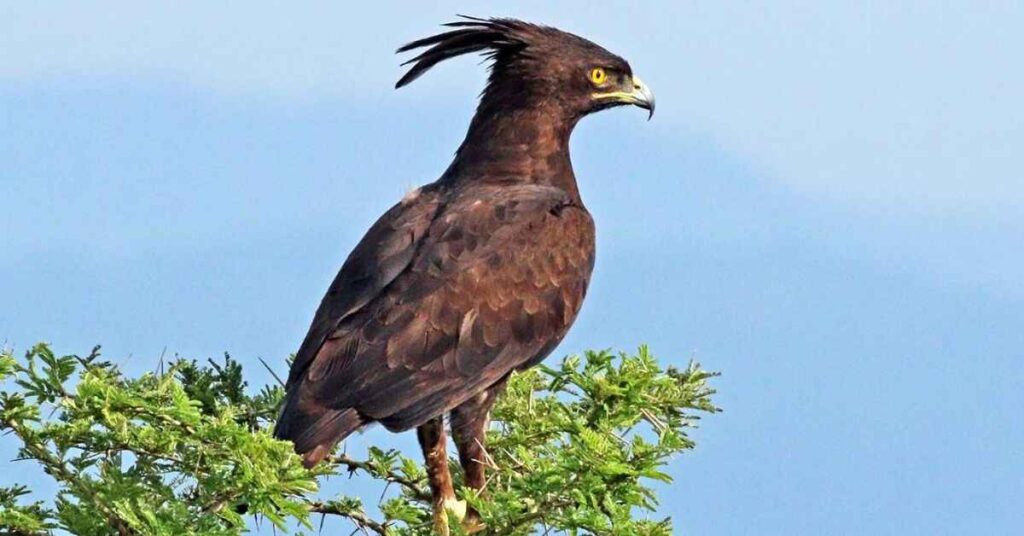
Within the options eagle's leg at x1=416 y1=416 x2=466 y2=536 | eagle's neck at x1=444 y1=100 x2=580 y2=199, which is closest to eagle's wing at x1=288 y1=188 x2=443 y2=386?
eagle's neck at x1=444 y1=100 x2=580 y2=199

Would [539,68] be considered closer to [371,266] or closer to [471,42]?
[471,42]

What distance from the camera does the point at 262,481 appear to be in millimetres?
7008

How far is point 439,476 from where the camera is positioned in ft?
30.9

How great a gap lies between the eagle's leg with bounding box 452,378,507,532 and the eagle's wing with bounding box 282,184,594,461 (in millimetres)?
132

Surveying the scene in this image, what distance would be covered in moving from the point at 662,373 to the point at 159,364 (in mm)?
2756

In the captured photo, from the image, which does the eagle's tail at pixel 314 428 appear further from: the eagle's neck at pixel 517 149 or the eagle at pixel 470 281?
the eagle's neck at pixel 517 149

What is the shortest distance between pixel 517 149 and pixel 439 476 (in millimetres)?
2337

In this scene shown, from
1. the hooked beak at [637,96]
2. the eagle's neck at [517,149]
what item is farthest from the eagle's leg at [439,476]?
the hooked beak at [637,96]

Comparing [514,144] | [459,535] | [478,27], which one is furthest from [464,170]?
[459,535]

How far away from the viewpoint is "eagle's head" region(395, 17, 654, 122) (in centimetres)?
1091

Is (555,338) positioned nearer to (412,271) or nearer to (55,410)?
(412,271)

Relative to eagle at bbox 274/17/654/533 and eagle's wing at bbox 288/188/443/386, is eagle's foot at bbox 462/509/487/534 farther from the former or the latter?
eagle's wing at bbox 288/188/443/386

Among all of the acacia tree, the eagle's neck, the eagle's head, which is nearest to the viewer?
the acacia tree

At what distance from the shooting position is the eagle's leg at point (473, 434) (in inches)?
370
